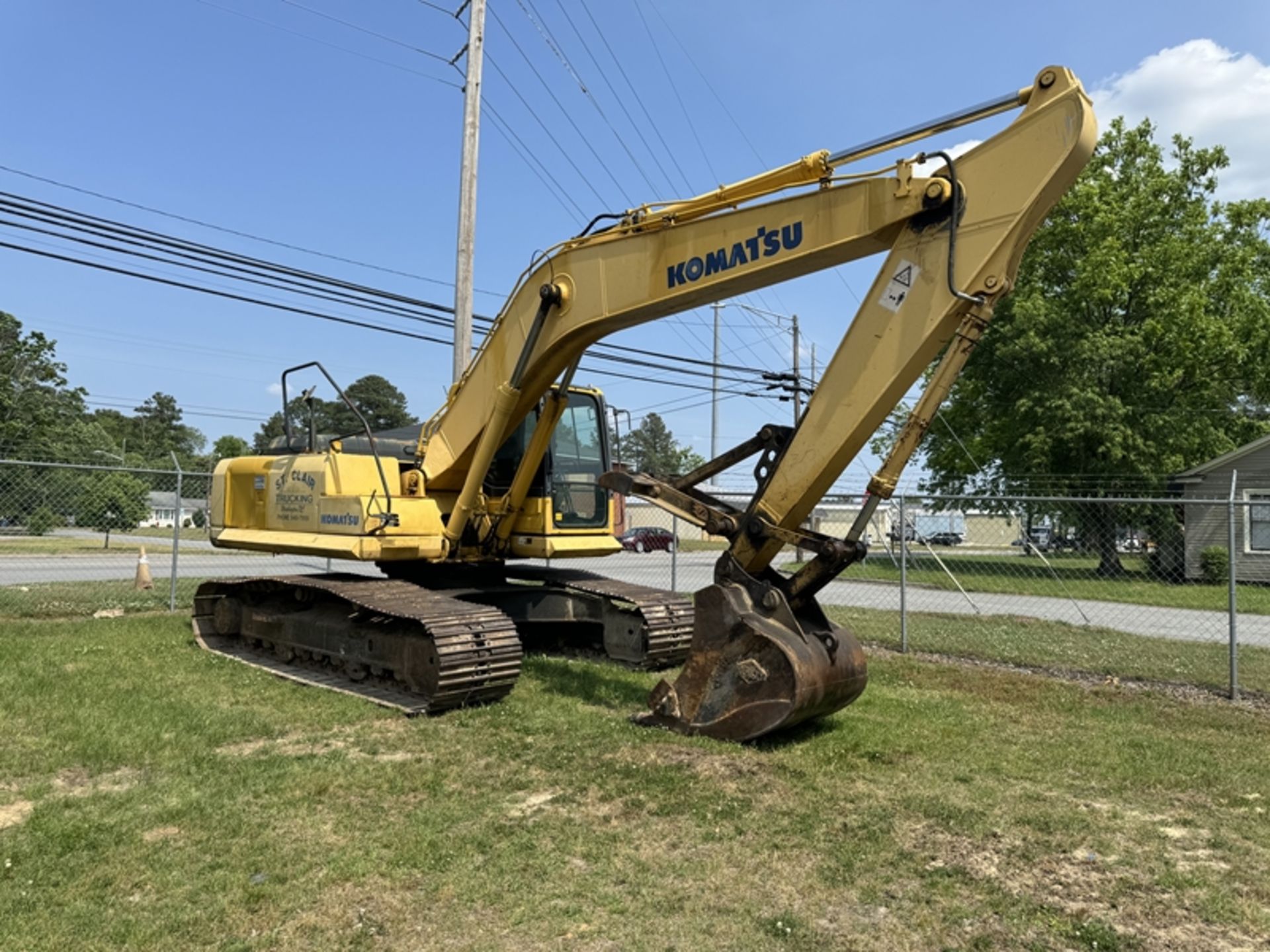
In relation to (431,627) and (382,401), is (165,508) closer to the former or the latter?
(431,627)

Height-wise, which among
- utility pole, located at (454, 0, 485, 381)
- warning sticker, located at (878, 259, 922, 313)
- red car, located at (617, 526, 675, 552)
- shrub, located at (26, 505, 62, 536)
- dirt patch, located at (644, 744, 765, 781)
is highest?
utility pole, located at (454, 0, 485, 381)

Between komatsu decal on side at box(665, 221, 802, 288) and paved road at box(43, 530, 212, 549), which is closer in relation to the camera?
komatsu decal on side at box(665, 221, 802, 288)

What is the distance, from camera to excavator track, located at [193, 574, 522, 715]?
22.4 feet

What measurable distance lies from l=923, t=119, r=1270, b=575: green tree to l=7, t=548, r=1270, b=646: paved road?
27.6ft

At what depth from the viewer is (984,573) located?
18.7 metres

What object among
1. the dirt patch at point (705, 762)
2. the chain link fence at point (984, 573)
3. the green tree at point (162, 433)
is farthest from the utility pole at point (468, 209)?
the green tree at point (162, 433)

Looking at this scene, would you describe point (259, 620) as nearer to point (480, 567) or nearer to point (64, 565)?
point (480, 567)

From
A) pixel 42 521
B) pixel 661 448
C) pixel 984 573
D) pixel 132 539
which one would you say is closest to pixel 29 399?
pixel 132 539

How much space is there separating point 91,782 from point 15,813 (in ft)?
1.70

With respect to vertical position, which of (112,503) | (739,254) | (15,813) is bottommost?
(15,813)

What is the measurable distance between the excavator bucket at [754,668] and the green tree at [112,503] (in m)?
12.3

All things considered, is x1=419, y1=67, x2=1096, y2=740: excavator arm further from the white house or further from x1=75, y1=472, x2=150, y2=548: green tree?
the white house

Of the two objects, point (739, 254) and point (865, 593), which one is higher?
point (739, 254)

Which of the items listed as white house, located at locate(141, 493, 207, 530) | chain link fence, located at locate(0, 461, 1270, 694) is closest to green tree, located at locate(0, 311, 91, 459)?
white house, located at locate(141, 493, 207, 530)
